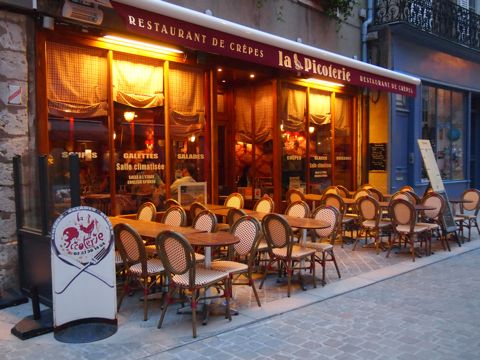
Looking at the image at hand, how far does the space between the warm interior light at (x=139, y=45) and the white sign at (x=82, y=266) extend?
3.65m

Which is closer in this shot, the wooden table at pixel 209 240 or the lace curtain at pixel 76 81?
the wooden table at pixel 209 240

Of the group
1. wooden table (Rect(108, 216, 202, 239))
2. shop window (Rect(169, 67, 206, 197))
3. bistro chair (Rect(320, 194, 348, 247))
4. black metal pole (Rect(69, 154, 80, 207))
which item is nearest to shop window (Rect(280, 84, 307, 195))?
bistro chair (Rect(320, 194, 348, 247))

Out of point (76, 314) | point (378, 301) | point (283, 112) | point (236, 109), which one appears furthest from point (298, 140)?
point (76, 314)

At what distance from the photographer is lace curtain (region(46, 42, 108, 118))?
22.5ft

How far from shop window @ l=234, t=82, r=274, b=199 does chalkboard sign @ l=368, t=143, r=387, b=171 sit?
11.1 ft

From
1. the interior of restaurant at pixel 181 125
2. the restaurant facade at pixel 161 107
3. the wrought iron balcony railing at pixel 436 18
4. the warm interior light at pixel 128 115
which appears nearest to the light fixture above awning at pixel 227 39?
the restaurant facade at pixel 161 107

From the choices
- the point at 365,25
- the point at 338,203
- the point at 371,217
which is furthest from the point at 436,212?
the point at 365,25

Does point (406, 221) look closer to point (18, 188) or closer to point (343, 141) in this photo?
point (343, 141)

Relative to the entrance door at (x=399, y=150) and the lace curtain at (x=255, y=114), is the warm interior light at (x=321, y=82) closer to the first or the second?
the lace curtain at (x=255, y=114)

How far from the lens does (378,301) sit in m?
6.02

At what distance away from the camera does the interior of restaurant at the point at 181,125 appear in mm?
7152

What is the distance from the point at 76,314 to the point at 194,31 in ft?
12.9

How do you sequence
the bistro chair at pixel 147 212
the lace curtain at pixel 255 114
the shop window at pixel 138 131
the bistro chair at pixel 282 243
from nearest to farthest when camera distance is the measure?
the bistro chair at pixel 282 243, the bistro chair at pixel 147 212, the shop window at pixel 138 131, the lace curtain at pixel 255 114

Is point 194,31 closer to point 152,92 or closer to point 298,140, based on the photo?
point 152,92
